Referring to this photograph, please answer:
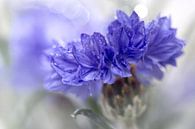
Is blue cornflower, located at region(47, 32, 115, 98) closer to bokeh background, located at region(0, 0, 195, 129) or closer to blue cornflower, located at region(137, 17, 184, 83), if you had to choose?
blue cornflower, located at region(137, 17, 184, 83)

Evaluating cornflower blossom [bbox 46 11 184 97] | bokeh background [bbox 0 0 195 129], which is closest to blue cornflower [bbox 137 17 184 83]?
cornflower blossom [bbox 46 11 184 97]

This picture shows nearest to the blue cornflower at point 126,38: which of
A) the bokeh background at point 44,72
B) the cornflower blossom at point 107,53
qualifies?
the cornflower blossom at point 107,53

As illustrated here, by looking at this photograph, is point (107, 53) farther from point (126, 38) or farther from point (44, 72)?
point (44, 72)

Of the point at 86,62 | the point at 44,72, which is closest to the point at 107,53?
the point at 86,62

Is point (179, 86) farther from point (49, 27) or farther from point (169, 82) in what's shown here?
point (49, 27)

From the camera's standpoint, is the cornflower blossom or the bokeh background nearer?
the cornflower blossom

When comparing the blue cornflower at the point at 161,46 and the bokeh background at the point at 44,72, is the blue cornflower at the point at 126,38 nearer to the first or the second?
the blue cornflower at the point at 161,46

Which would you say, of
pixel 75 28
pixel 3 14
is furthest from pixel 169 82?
pixel 3 14

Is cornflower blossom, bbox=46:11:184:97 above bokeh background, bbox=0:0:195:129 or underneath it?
underneath
